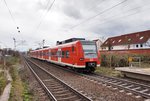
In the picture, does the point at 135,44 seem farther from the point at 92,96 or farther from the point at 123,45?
the point at 92,96

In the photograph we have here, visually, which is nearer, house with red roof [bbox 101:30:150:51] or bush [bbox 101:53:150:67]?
bush [bbox 101:53:150:67]

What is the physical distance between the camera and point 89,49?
18.1 metres

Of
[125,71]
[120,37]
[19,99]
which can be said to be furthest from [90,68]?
[120,37]

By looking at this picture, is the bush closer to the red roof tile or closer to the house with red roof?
the house with red roof

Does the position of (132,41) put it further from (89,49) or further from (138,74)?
(138,74)

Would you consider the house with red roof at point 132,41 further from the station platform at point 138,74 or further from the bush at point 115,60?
the station platform at point 138,74

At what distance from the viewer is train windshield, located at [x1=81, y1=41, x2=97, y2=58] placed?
1786 centimetres

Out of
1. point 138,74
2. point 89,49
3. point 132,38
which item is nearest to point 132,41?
point 132,38

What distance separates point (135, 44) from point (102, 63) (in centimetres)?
3708

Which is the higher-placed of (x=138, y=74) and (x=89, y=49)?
(x=89, y=49)

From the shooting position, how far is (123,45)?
2522 inches

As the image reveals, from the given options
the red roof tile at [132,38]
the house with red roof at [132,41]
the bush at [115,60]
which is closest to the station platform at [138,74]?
the bush at [115,60]

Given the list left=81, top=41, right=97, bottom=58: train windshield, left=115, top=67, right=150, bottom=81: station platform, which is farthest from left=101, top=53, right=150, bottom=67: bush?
left=115, top=67, right=150, bottom=81: station platform

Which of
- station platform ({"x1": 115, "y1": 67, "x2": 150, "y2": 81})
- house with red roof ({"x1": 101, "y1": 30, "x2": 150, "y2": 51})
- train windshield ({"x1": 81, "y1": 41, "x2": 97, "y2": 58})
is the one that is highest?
house with red roof ({"x1": 101, "y1": 30, "x2": 150, "y2": 51})
